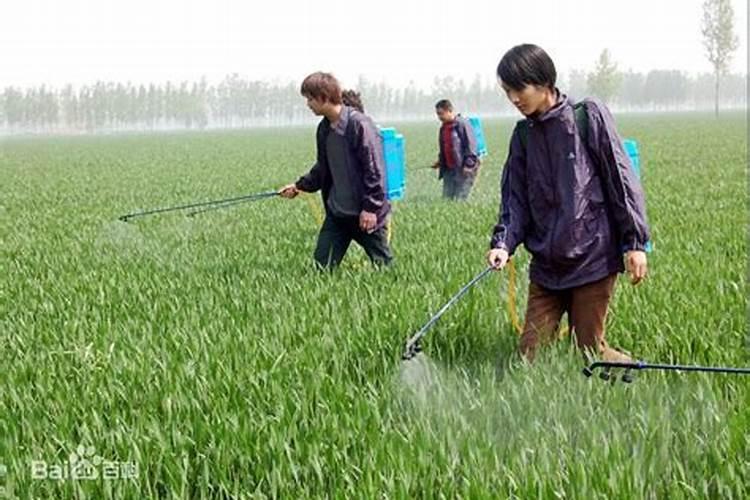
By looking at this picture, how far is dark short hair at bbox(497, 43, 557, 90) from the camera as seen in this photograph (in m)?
3.01

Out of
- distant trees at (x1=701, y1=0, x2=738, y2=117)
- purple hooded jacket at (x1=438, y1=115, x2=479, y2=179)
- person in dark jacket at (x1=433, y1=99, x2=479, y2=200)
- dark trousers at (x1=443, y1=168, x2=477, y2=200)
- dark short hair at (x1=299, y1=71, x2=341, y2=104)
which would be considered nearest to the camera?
dark short hair at (x1=299, y1=71, x2=341, y2=104)

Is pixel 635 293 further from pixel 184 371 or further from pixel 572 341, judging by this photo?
pixel 184 371

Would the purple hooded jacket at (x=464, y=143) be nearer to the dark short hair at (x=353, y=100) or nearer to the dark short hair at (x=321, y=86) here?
the dark short hair at (x=353, y=100)

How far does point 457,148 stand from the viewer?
10508 millimetres

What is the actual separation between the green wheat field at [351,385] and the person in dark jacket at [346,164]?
1.38 ft

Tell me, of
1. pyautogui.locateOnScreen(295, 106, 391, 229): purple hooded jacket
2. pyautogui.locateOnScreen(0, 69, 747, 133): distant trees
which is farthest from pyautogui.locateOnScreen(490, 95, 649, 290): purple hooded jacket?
pyautogui.locateOnScreen(0, 69, 747, 133): distant trees

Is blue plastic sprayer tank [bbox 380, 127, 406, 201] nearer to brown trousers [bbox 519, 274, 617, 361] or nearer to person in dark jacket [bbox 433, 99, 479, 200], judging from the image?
person in dark jacket [bbox 433, 99, 479, 200]

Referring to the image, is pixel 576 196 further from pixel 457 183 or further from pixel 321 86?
pixel 457 183

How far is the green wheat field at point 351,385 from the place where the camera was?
2.43 metres

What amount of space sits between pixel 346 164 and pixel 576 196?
8.32 feet

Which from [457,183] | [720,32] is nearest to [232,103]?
[720,32]

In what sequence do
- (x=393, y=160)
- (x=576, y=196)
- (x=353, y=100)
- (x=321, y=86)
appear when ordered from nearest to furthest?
1. (x=576, y=196)
2. (x=321, y=86)
3. (x=353, y=100)
4. (x=393, y=160)

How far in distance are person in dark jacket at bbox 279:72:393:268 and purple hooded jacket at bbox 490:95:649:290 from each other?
2110 mm

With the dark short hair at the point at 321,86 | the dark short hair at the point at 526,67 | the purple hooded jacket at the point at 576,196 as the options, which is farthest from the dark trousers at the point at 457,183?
the dark short hair at the point at 526,67
